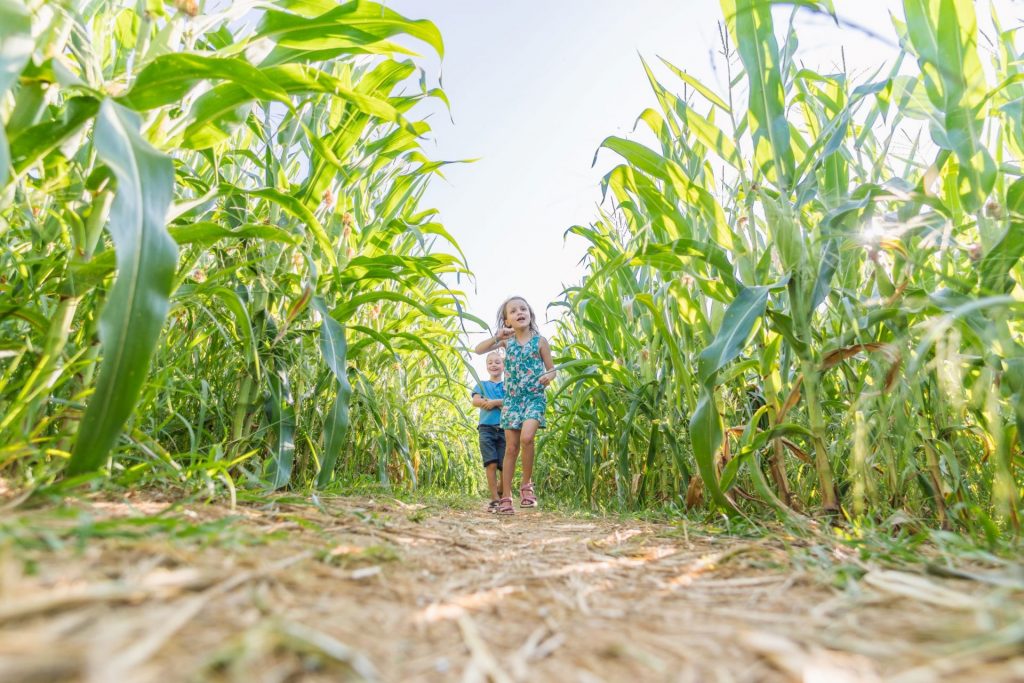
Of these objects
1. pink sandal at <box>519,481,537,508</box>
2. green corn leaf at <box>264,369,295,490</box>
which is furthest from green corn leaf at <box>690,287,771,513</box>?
pink sandal at <box>519,481,537,508</box>

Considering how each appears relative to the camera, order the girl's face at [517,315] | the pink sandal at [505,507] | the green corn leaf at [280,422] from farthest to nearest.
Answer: the girl's face at [517,315]
the pink sandal at [505,507]
the green corn leaf at [280,422]

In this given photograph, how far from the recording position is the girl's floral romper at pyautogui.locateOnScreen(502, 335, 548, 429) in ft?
9.74

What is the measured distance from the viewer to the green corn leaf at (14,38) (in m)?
0.74

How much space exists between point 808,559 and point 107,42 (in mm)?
2288

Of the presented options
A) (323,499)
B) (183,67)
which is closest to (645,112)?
(183,67)

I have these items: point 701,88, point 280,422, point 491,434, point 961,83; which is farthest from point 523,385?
point 961,83

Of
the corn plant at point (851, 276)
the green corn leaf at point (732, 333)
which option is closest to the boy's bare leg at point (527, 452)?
the corn plant at point (851, 276)

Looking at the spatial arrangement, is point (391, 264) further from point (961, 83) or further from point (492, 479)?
point (492, 479)

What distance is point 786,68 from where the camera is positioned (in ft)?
4.82

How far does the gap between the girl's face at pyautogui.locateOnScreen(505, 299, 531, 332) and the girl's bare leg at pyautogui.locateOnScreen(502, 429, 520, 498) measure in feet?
2.11

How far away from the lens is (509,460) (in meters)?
2.89

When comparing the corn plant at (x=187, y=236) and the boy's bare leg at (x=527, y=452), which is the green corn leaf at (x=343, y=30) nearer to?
the corn plant at (x=187, y=236)

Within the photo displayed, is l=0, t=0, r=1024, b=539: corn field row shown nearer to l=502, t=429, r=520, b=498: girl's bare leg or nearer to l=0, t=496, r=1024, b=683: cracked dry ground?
l=0, t=496, r=1024, b=683: cracked dry ground

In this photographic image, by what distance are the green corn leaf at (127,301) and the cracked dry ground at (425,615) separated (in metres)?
0.13
